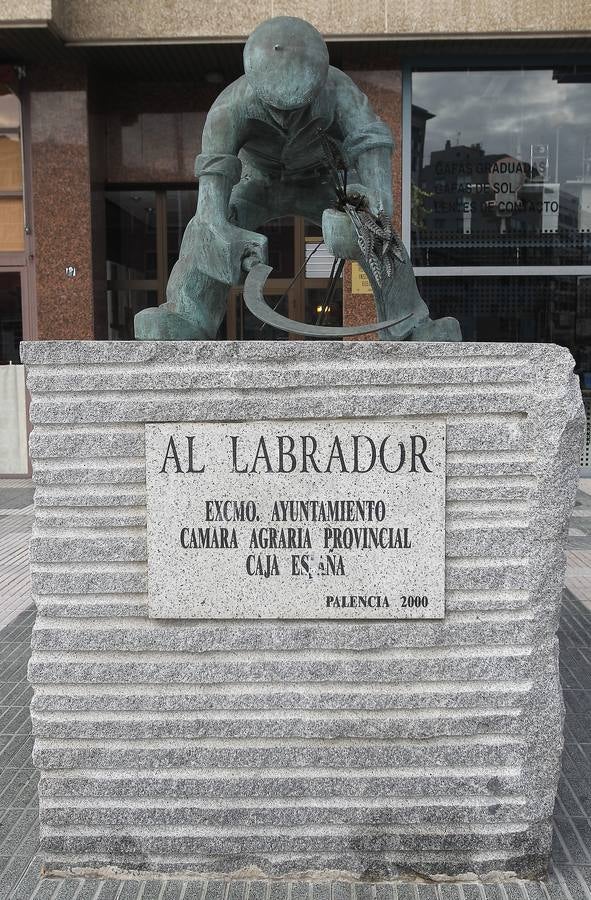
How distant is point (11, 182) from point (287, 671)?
798 cm

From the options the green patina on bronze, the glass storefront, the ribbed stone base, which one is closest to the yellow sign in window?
the glass storefront

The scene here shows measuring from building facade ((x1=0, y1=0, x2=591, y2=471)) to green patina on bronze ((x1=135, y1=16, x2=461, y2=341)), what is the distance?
17.3 feet

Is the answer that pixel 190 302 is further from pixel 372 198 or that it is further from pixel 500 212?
pixel 500 212

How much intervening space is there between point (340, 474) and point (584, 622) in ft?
9.52

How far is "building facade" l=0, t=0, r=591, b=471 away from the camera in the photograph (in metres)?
8.43

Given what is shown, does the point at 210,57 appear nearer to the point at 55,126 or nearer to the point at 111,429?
the point at 55,126

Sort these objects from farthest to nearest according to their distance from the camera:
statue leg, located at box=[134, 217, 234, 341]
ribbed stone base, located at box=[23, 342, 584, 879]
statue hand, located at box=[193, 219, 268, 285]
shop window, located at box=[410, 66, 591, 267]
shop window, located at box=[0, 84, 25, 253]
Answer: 1. shop window, located at box=[410, 66, 591, 267]
2. shop window, located at box=[0, 84, 25, 253]
3. statue leg, located at box=[134, 217, 234, 341]
4. statue hand, located at box=[193, 219, 268, 285]
5. ribbed stone base, located at box=[23, 342, 584, 879]

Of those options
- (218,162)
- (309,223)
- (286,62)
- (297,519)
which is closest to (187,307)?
(218,162)

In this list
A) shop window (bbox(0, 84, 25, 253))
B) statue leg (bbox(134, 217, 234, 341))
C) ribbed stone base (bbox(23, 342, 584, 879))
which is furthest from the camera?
shop window (bbox(0, 84, 25, 253))

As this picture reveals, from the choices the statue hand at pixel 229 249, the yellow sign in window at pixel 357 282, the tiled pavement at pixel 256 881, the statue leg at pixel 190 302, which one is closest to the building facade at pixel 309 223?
the yellow sign in window at pixel 357 282

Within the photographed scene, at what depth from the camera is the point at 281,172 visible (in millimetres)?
3381

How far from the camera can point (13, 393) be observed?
Answer: 31.2 ft

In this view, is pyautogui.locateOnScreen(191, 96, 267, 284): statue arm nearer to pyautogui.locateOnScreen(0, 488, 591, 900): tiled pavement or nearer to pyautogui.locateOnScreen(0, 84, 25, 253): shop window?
pyautogui.locateOnScreen(0, 488, 591, 900): tiled pavement

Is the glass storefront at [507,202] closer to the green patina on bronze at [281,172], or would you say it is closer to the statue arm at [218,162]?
the green patina on bronze at [281,172]
